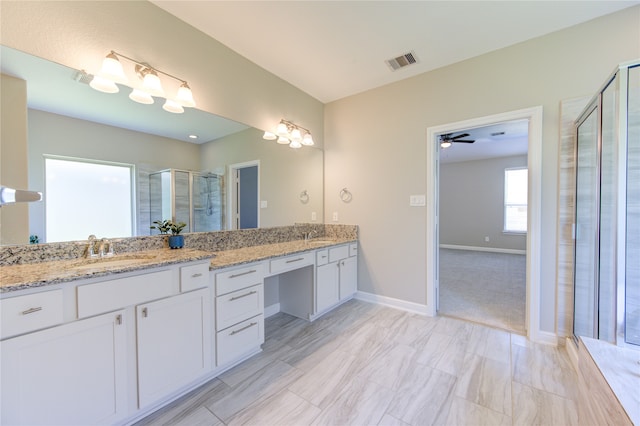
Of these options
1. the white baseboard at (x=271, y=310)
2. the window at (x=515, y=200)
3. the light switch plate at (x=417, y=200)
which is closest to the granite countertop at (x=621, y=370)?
the light switch plate at (x=417, y=200)

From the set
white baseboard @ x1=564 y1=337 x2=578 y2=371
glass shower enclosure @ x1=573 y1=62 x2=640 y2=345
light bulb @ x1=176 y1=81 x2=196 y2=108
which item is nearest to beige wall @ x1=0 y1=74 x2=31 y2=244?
light bulb @ x1=176 y1=81 x2=196 y2=108

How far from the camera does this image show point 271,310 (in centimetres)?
282

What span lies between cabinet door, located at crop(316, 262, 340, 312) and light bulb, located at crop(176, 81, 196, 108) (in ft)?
6.29

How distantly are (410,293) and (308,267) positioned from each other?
4.12 ft

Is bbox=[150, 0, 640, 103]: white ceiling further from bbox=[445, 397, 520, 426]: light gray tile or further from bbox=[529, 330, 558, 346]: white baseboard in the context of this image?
bbox=[445, 397, 520, 426]: light gray tile

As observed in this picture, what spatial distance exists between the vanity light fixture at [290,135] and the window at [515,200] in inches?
235

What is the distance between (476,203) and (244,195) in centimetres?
677

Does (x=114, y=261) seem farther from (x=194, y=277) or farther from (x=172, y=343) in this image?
(x=172, y=343)

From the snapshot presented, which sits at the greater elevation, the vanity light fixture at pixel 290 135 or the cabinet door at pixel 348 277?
the vanity light fixture at pixel 290 135

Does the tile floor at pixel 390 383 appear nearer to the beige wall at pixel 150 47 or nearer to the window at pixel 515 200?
the beige wall at pixel 150 47

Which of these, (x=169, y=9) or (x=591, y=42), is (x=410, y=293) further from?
(x=169, y=9)

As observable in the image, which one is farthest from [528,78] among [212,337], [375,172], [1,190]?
[1,190]

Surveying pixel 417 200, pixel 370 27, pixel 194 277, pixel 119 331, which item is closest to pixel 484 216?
pixel 417 200

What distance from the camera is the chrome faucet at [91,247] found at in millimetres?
1576
